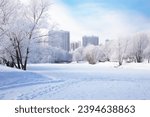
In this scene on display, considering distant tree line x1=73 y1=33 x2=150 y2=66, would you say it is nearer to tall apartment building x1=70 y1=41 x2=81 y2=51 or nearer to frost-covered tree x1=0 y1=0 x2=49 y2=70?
frost-covered tree x1=0 y1=0 x2=49 y2=70

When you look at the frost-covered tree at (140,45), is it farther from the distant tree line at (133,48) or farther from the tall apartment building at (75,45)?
the tall apartment building at (75,45)

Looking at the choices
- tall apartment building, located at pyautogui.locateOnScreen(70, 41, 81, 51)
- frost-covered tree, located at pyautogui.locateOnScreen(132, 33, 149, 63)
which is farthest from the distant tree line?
tall apartment building, located at pyautogui.locateOnScreen(70, 41, 81, 51)

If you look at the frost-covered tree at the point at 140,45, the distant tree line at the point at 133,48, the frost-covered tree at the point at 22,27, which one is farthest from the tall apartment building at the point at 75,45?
the frost-covered tree at the point at 22,27

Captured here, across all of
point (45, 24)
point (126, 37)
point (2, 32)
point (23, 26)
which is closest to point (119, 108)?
point (2, 32)

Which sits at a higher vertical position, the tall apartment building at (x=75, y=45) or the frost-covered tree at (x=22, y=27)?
the tall apartment building at (x=75, y=45)

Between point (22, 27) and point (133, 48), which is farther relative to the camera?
point (133, 48)

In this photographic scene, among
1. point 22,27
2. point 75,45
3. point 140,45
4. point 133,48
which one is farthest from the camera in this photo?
point 75,45

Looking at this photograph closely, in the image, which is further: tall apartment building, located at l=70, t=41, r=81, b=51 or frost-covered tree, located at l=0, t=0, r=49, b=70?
tall apartment building, located at l=70, t=41, r=81, b=51

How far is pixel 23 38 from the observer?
97.6ft

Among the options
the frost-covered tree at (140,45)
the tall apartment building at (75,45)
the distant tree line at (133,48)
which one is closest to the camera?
the frost-covered tree at (140,45)

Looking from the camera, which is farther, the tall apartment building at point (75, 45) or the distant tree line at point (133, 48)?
the tall apartment building at point (75, 45)

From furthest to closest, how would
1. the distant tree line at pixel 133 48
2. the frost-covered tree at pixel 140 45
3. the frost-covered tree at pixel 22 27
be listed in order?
the distant tree line at pixel 133 48, the frost-covered tree at pixel 140 45, the frost-covered tree at pixel 22 27

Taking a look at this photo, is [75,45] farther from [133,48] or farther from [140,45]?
[140,45]

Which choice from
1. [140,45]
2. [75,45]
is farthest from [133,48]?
[75,45]
